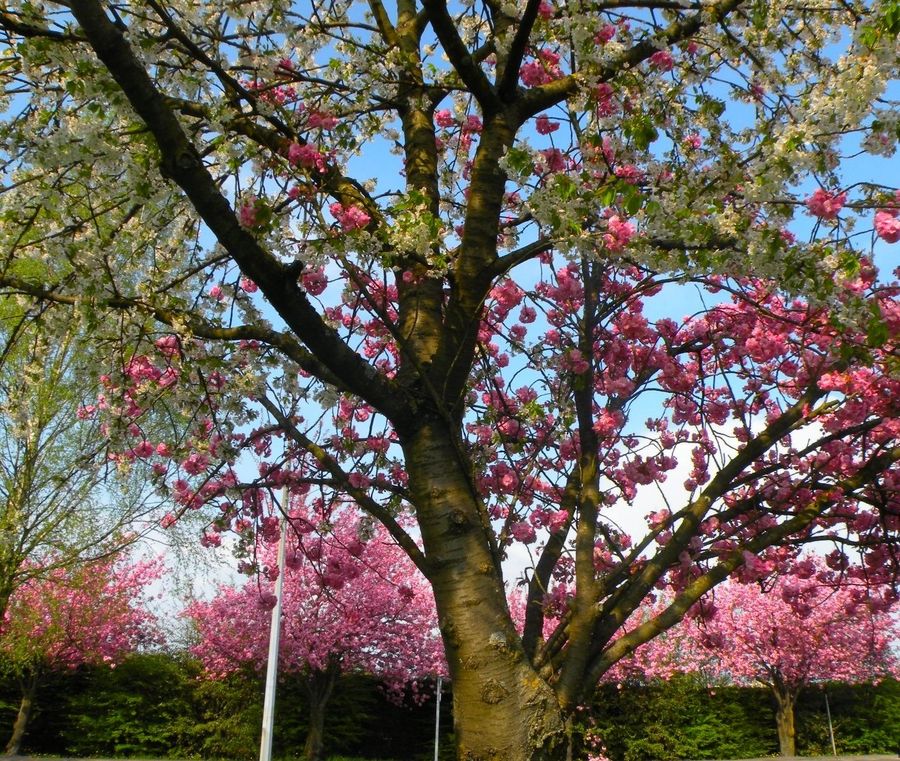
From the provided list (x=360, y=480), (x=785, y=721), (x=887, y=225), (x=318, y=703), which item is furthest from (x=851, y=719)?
(x=887, y=225)

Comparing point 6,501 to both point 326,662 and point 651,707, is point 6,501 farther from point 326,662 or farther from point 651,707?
point 651,707

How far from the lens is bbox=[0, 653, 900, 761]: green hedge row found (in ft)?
59.4

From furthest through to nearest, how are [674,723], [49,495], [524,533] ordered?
1. [674,723]
2. [49,495]
3. [524,533]

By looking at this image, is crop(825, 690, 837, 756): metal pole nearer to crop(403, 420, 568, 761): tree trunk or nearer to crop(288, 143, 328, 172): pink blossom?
crop(403, 420, 568, 761): tree trunk

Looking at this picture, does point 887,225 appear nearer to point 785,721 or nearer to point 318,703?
point 318,703

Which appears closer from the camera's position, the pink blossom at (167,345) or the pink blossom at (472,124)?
the pink blossom at (167,345)

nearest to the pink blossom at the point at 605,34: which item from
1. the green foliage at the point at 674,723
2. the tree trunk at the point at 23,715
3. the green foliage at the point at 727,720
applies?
the green foliage at the point at 727,720

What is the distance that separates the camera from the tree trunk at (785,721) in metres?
21.8

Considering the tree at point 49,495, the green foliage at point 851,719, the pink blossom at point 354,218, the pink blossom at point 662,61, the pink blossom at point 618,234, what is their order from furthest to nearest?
1. the green foliage at point 851,719
2. the tree at point 49,495
3. the pink blossom at point 662,61
4. the pink blossom at point 354,218
5. the pink blossom at point 618,234

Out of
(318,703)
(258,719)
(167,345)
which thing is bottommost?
(258,719)

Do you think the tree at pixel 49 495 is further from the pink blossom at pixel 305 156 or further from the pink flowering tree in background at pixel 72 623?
the pink blossom at pixel 305 156

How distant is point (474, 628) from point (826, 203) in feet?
8.76

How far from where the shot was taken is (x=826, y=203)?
153 inches

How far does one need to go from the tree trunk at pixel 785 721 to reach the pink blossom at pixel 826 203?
72.6 ft
